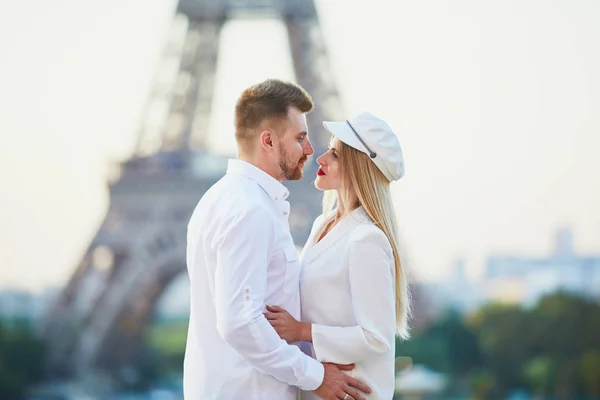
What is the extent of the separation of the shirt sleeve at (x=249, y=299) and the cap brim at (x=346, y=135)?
0.89 ft

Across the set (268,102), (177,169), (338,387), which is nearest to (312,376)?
(338,387)

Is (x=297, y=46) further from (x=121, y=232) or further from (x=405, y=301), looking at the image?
(x=405, y=301)

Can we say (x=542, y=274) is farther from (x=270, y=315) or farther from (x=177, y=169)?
(x=270, y=315)

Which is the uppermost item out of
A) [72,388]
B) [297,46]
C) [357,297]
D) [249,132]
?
[297,46]

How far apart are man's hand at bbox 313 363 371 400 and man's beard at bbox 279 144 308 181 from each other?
40cm

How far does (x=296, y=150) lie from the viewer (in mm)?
2492

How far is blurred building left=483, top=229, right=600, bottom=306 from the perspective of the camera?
16109 mm

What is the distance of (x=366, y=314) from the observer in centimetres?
245

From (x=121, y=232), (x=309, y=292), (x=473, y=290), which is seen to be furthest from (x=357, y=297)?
(x=473, y=290)

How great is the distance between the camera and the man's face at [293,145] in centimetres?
247

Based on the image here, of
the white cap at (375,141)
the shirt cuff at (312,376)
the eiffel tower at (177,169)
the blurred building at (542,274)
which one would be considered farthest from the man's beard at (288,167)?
the blurred building at (542,274)

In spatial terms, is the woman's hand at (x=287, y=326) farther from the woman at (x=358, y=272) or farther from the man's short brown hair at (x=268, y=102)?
the man's short brown hair at (x=268, y=102)

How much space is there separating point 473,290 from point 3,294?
685 cm

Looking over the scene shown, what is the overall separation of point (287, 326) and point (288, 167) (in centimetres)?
34
